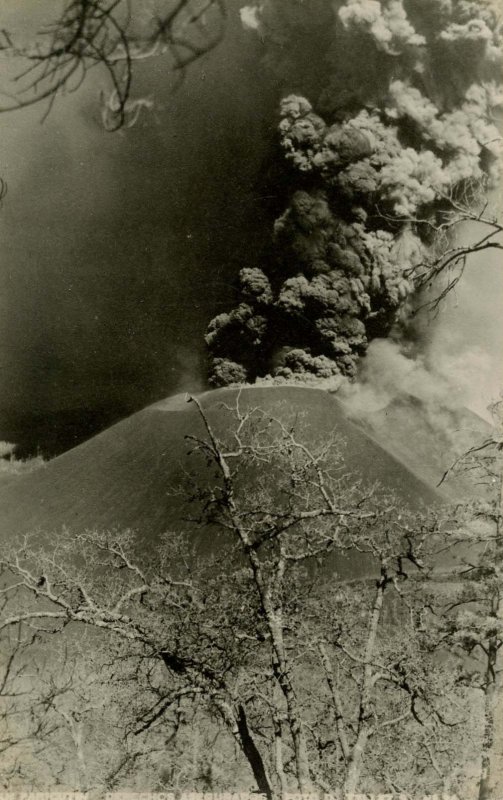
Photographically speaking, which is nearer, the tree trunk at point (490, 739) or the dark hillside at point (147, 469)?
the tree trunk at point (490, 739)

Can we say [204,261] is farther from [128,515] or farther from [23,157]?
[128,515]

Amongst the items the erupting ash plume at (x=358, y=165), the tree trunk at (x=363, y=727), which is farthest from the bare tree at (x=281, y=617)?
the erupting ash plume at (x=358, y=165)

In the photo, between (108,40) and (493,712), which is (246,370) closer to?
(108,40)

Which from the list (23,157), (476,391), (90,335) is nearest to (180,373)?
(90,335)

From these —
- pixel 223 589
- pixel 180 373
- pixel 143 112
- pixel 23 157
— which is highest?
pixel 143 112

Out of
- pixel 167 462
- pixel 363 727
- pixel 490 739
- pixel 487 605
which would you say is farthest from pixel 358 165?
pixel 363 727

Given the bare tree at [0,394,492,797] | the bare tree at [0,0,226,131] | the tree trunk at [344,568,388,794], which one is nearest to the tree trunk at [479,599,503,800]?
the bare tree at [0,394,492,797]

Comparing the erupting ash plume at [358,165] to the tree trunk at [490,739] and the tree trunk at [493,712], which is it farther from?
the tree trunk at [490,739]

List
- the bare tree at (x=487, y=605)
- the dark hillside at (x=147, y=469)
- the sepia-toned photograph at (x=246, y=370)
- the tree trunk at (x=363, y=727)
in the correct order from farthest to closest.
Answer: the dark hillside at (x=147, y=469), the sepia-toned photograph at (x=246, y=370), the bare tree at (x=487, y=605), the tree trunk at (x=363, y=727)
